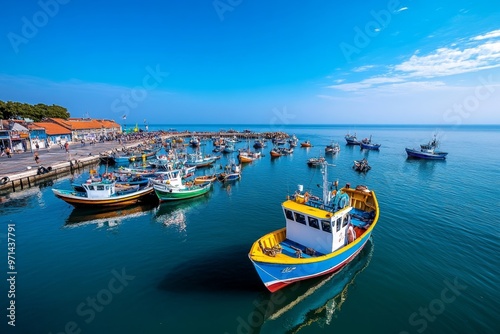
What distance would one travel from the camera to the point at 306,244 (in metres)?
14.4

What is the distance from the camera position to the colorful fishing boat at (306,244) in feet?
39.4

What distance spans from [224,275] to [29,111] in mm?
86267

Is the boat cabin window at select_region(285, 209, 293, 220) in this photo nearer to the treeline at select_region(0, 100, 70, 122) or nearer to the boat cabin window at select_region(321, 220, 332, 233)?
A: the boat cabin window at select_region(321, 220, 332, 233)

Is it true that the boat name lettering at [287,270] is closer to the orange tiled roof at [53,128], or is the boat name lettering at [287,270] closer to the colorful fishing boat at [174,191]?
the colorful fishing boat at [174,191]

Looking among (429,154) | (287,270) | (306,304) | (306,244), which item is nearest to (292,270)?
(287,270)

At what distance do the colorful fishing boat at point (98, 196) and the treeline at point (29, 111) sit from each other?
5754 centimetres

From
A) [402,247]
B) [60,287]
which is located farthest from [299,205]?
[60,287]

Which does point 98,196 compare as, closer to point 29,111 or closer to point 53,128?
point 53,128

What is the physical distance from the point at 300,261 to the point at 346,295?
13.8 feet

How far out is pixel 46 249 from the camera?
1783 cm

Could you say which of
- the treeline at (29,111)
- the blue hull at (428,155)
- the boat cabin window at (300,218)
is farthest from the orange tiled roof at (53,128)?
the blue hull at (428,155)

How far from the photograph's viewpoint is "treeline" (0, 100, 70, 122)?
2393 inches

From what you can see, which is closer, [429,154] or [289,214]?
[289,214]

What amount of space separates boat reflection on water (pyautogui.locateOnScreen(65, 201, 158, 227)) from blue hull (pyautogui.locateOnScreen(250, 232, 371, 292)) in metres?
17.5
